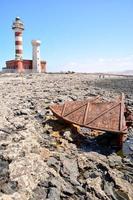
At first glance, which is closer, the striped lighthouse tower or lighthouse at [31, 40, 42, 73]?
the striped lighthouse tower

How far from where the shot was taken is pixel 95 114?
12070 mm

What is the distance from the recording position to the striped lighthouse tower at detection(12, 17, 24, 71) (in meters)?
46.0

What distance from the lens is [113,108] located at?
12.2 meters

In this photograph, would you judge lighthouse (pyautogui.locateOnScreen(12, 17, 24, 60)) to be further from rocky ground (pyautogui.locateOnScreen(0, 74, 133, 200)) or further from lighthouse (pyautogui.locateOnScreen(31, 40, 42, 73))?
rocky ground (pyautogui.locateOnScreen(0, 74, 133, 200))

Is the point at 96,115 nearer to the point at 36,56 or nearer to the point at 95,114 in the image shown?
the point at 95,114

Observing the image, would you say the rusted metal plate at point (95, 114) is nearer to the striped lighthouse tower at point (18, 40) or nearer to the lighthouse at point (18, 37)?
the striped lighthouse tower at point (18, 40)

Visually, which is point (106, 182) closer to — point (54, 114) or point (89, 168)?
point (89, 168)

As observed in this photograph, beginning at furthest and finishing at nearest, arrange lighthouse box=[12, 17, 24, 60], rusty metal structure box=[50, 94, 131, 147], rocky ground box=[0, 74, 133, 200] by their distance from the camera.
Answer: lighthouse box=[12, 17, 24, 60] → rusty metal structure box=[50, 94, 131, 147] → rocky ground box=[0, 74, 133, 200]

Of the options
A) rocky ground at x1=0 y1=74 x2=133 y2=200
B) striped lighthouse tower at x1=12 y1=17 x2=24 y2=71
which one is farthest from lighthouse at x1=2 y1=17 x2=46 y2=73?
rocky ground at x1=0 y1=74 x2=133 y2=200

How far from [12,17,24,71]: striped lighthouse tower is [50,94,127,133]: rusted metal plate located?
33.1m

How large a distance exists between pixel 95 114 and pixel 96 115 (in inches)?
3.4

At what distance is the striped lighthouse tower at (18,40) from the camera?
151 feet

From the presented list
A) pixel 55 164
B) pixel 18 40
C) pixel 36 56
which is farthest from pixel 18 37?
pixel 55 164

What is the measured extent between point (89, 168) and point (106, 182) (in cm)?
82
